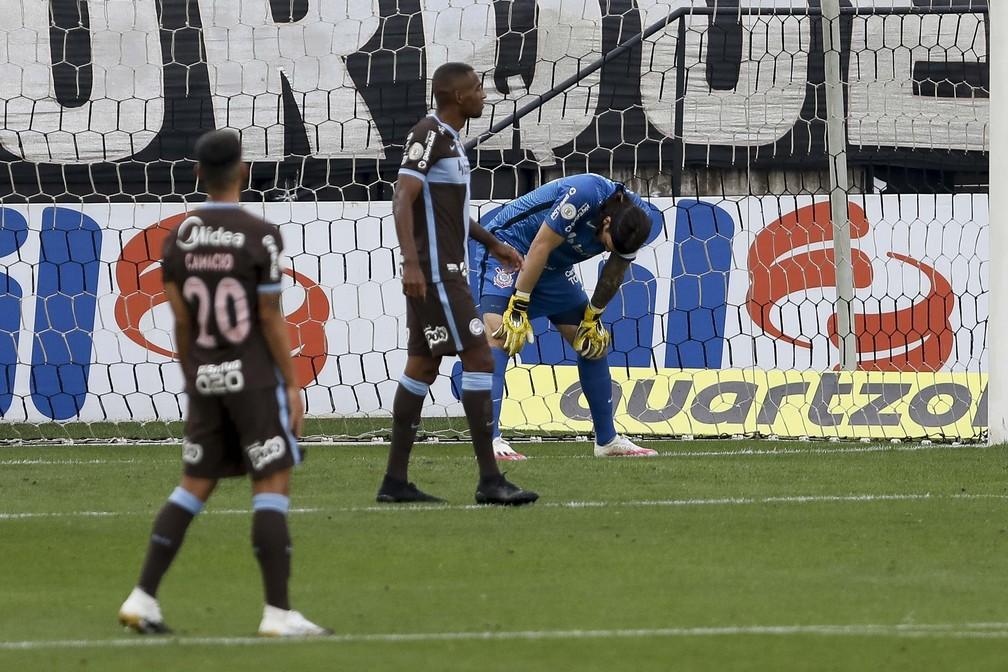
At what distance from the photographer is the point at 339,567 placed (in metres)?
6.46

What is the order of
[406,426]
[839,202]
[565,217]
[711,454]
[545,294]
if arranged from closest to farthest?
[406,426], [565,217], [545,294], [711,454], [839,202]

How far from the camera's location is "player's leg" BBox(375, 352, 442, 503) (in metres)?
8.11

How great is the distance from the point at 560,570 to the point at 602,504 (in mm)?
1827

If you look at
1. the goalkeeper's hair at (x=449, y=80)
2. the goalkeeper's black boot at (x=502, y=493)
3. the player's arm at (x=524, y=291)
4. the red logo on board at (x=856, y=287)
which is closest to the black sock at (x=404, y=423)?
the goalkeeper's black boot at (x=502, y=493)

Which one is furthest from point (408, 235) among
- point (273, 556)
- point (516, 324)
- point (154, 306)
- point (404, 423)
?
point (154, 306)

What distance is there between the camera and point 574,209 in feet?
31.2

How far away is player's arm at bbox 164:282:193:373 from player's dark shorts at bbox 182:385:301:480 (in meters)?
0.13

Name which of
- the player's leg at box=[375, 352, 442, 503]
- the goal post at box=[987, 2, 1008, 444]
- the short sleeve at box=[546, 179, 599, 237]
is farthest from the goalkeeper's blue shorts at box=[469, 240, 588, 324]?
the goal post at box=[987, 2, 1008, 444]

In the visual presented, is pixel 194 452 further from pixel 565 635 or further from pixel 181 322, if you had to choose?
pixel 565 635

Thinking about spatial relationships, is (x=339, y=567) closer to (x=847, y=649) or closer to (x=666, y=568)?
(x=666, y=568)

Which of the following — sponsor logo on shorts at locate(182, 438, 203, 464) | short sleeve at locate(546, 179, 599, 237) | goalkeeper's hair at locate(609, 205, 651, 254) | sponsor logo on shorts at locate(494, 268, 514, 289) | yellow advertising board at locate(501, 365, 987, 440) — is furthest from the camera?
yellow advertising board at locate(501, 365, 987, 440)

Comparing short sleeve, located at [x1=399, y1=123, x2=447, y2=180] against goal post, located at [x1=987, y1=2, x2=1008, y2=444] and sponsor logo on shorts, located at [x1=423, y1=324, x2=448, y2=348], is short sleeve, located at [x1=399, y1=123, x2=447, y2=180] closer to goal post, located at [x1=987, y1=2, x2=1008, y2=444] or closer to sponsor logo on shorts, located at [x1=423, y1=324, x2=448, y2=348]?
sponsor logo on shorts, located at [x1=423, y1=324, x2=448, y2=348]

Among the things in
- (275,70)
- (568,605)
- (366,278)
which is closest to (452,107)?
(568,605)

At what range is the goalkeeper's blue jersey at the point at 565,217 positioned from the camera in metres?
9.55
